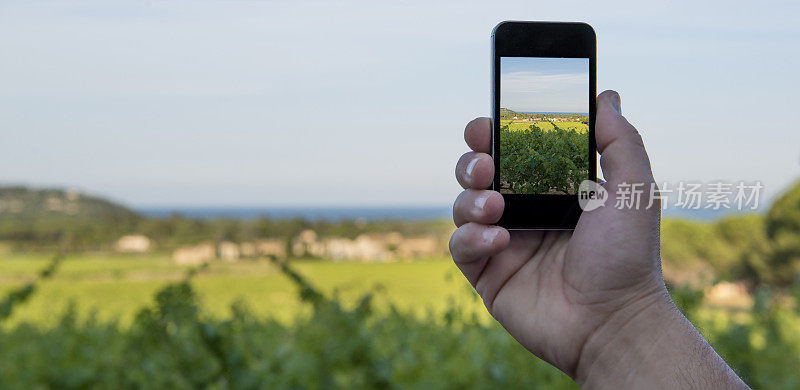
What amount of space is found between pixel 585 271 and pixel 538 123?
0.86ft

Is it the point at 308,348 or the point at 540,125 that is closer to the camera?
the point at 540,125

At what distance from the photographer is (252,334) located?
219 centimetres

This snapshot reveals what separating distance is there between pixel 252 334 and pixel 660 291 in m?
1.42

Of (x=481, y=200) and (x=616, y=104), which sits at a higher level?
(x=616, y=104)

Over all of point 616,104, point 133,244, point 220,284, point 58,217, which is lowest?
point 220,284

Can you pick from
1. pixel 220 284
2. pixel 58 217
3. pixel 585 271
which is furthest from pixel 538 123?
pixel 58 217

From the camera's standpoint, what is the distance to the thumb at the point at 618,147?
3.48 feet

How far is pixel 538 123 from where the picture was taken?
3.60ft

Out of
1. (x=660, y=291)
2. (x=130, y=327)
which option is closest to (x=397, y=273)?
(x=130, y=327)

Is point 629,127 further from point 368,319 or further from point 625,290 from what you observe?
point 368,319

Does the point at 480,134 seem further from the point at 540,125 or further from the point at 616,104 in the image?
the point at 616,104

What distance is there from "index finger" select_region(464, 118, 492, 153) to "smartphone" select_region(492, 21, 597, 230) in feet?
0.07

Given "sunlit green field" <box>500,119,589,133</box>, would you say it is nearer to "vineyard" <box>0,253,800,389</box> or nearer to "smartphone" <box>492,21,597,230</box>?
"smartphone" <box>492,21,597,230</box>

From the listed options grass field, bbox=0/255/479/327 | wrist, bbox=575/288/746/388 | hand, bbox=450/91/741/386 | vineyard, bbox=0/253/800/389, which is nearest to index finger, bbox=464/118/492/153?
hand, bbox=450/91/741/386
